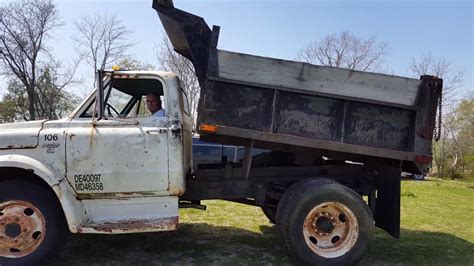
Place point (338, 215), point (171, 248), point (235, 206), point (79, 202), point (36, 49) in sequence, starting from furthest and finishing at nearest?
point (36, 49) < point (235, 206) < point (171, 248) < point (338, 215) < point (79, 202)

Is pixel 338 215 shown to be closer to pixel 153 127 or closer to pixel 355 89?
pixel 355 89

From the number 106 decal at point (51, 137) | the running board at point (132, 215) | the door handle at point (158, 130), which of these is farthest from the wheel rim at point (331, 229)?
the number 106 decal at point (51, 137)

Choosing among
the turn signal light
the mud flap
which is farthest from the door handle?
the mud flap

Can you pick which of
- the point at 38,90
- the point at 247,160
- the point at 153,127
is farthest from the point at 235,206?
the point at 38,90

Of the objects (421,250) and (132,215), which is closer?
(132,215)

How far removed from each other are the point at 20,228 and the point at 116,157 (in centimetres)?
124

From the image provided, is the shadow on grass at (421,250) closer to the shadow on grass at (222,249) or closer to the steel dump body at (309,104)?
the shadow on grass at (222,249)

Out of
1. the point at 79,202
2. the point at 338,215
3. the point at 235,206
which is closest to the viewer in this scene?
the point at 79,202

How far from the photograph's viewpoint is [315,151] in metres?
4.99

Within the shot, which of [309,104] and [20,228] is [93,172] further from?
[309,104]

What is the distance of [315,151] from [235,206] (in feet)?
13.0

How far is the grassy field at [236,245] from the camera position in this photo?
4953 mm

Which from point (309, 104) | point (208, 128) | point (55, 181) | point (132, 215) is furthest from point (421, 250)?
point (55, 181)

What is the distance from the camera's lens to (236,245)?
18.3 feet
